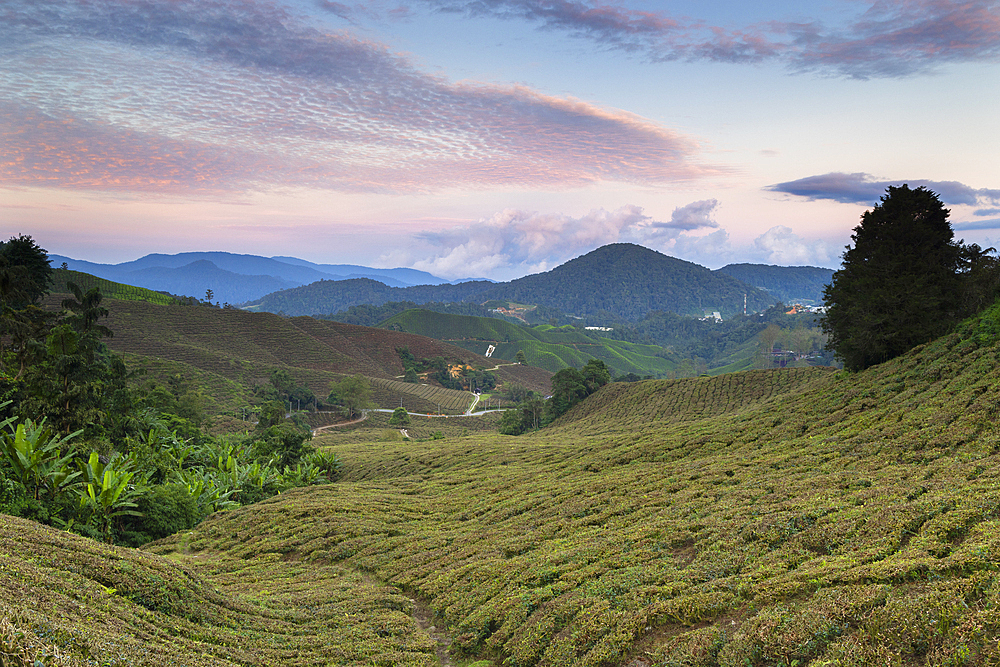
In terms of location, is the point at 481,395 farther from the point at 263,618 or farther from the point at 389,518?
the point at 263,618

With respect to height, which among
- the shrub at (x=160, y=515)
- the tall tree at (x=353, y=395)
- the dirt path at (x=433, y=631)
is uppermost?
the dirt path at (x=433, y=631)

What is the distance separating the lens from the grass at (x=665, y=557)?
6648 millimetres

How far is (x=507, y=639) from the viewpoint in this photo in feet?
32.2

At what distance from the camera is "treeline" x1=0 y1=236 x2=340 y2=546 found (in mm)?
16375

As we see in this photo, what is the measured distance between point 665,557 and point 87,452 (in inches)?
887

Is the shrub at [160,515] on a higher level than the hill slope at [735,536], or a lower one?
lower

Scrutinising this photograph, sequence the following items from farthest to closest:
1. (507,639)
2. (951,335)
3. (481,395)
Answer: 1. (481,395)
2. (951,335)
3. (507,639)

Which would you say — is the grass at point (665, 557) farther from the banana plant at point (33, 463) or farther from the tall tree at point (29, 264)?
the tall tree at point (29, 264)

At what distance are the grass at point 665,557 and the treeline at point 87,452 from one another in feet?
7.45

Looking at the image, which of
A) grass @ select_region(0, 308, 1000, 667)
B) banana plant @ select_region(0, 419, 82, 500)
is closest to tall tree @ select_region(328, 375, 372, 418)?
grass @ select_region(0, 308, 1000, 667)

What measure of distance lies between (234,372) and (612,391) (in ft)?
253

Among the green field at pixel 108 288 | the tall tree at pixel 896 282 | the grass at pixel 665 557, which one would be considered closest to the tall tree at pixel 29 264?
the grass at pixel 665 557

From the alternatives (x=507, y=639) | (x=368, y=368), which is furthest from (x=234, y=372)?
(x=507, y=639)

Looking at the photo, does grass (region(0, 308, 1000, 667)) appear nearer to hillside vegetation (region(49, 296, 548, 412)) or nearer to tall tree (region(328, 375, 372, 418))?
hillside vegetation (region(49, 296, 548, 412))
